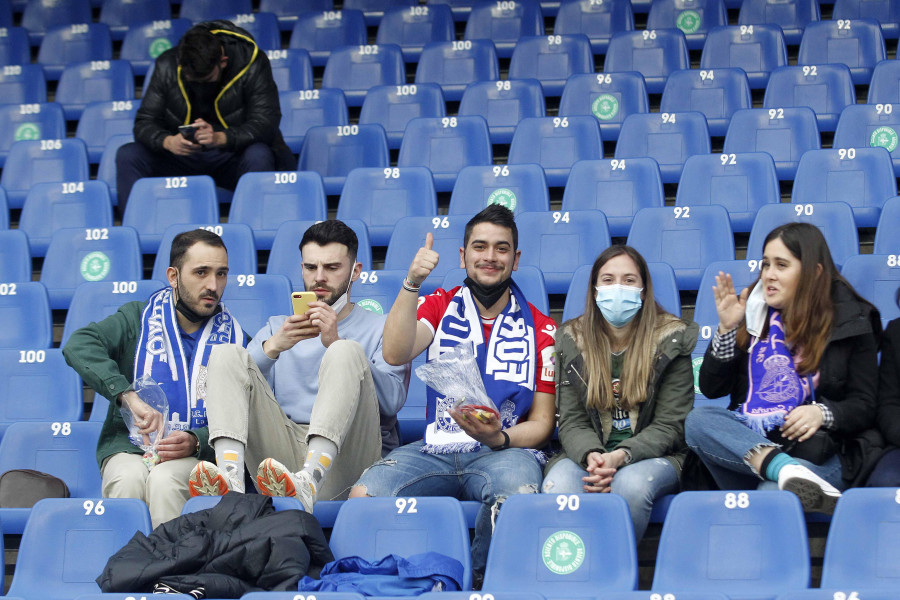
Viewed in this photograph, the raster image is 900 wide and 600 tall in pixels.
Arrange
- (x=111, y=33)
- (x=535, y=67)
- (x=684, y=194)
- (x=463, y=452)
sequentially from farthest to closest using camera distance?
(x=111, y=33), (x=535, y=67), (x=684, y=194), (x=463, y=452)

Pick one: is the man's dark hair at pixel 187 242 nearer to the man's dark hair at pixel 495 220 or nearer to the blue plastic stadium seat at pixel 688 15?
the man's dark hair at pixel 495 220

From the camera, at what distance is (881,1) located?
20.4ft

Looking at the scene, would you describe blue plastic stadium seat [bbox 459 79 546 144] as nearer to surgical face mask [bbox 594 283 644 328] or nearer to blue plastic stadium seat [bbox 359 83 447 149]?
blue plastic stadium seat [bbox 359 83 447 149]

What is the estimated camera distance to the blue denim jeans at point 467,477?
3.13 meters

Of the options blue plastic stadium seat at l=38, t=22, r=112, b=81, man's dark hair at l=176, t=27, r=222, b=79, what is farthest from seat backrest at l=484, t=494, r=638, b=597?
blue plastic stadium seat at l=38, t=22, r=112, b=81

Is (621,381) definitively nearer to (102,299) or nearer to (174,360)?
(174,360)

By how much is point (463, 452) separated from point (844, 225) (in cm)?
171

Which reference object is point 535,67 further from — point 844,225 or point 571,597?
point 571,597

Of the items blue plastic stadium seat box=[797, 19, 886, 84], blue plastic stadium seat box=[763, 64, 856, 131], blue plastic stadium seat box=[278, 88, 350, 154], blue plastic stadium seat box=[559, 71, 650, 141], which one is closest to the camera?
blue plastic stadium seat box=[763, 64, 856, 131]

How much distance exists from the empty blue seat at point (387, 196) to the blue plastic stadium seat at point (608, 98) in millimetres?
1048

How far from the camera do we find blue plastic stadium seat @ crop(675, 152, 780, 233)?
15.1ft

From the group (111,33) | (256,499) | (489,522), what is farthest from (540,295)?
(111,33)

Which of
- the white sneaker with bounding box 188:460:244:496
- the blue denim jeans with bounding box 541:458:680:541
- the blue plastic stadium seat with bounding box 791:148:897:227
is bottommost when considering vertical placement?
the blue denim jeans with bounding box 541:458:680:541

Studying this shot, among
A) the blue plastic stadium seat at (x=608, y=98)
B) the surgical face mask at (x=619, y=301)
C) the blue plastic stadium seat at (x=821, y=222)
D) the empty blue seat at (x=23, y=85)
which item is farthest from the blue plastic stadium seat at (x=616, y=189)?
the empty blue seat at (x=23, y=85)
